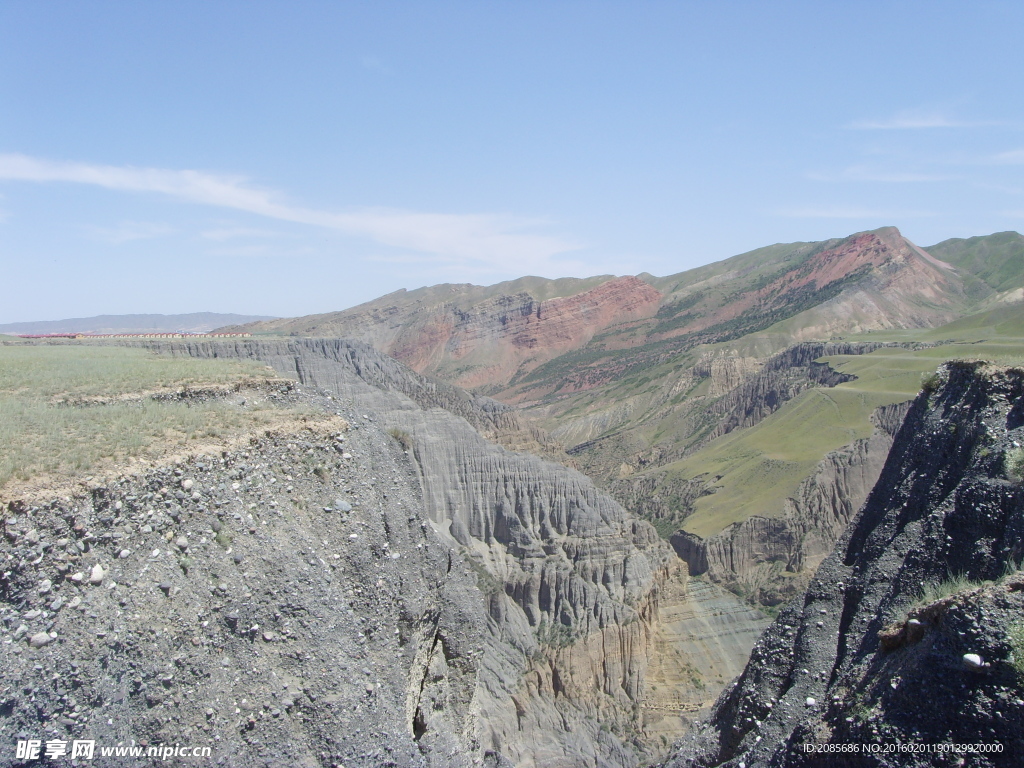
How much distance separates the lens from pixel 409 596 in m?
13.2

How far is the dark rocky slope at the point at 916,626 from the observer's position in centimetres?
738

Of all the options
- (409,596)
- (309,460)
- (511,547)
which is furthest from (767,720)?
(511,547)

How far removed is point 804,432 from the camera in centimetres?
6469

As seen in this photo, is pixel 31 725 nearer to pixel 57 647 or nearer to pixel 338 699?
pixel 57 647

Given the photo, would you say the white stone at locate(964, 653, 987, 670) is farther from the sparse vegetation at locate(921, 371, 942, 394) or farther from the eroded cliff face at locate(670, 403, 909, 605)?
the eroded cliff face at locate(670, 403, 909, 605)

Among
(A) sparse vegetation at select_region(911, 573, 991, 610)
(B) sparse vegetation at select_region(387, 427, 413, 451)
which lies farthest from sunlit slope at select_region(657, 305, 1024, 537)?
(A) sparse vegetation at select_region(911, 573, 991, 610)

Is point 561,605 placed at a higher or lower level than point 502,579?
lower

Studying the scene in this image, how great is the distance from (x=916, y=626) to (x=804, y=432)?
59.9m

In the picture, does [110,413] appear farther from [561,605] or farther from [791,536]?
[791,536]

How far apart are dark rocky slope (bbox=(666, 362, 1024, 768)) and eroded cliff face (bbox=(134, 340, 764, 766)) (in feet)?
41.2

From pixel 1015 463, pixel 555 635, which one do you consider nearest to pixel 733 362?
pixel 555 635

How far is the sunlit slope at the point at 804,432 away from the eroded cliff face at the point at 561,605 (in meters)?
16.9

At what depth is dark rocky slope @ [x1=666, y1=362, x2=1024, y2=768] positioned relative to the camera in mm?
7375

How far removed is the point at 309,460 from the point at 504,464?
2501 cm
